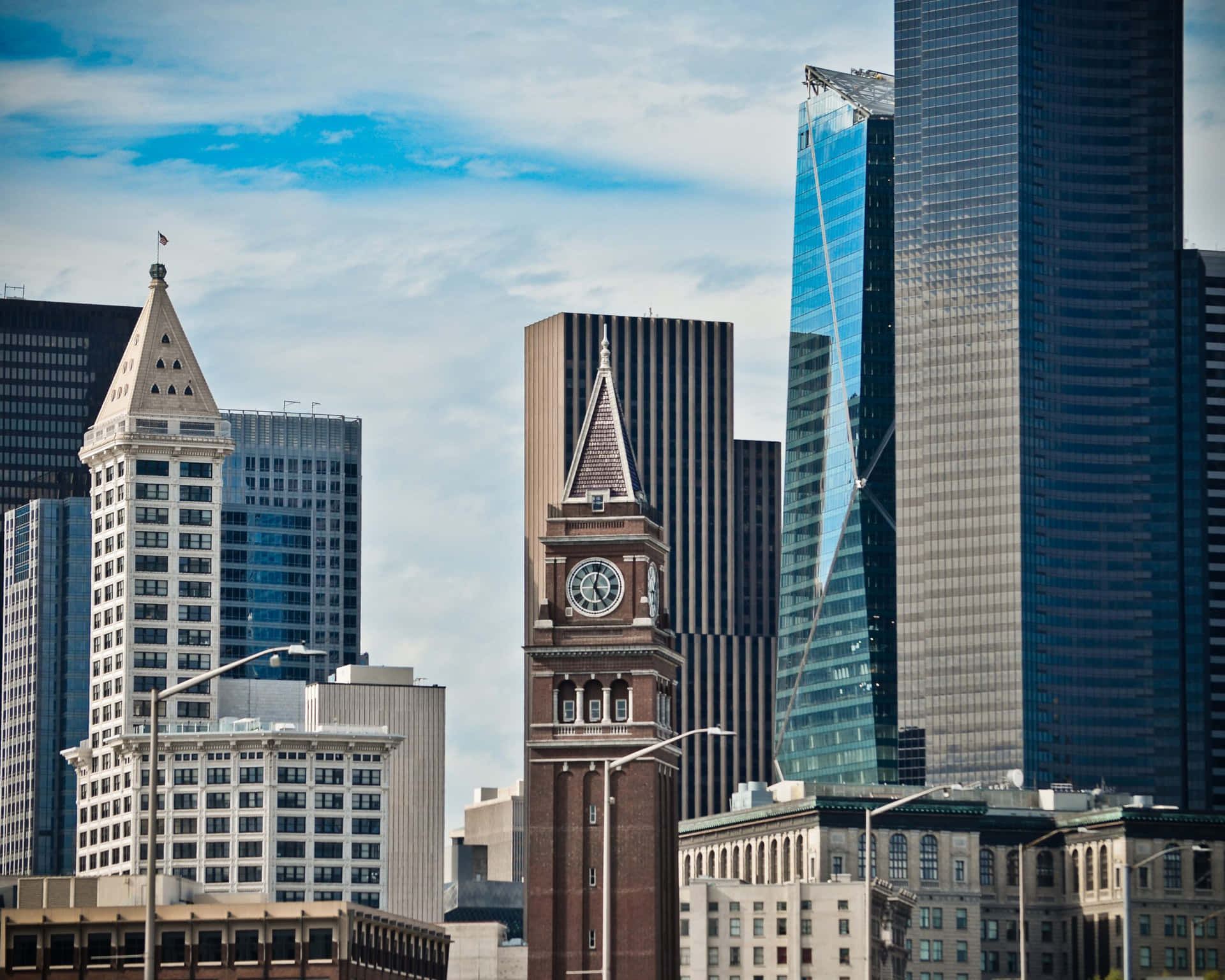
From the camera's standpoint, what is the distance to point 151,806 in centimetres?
11356

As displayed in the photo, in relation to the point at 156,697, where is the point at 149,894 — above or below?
below

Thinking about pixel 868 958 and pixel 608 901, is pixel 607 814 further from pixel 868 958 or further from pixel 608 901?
pixel 868 958

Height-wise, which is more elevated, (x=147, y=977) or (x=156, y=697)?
(x=156, y=697)

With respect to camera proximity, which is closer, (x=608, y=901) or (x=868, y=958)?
(x=608, y=901)

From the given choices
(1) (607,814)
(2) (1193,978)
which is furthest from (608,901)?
(2) (1193,978)

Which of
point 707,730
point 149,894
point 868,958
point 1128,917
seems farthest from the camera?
point 868,958

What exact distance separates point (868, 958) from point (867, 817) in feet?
41.6

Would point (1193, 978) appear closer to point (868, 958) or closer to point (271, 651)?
point (868, 958)

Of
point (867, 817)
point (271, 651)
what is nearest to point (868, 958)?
point (867, 817)

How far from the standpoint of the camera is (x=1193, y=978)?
15550 cm

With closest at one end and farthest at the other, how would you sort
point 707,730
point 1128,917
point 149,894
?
point 149,894
point 707,730
point 1128,917

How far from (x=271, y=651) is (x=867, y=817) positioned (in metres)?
52.2

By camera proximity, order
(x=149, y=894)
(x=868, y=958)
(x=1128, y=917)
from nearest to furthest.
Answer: (x=149, y=894)
(x=1128, y=917)
(x=868, y=958)

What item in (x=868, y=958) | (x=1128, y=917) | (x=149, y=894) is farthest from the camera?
(x=868, y=958)
